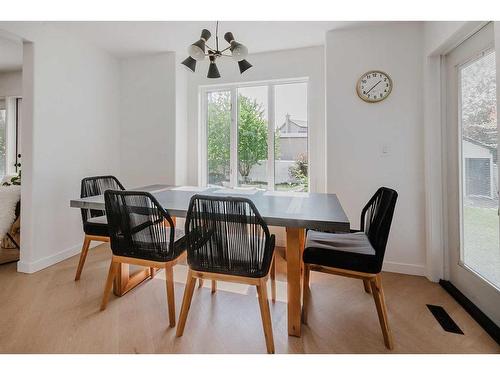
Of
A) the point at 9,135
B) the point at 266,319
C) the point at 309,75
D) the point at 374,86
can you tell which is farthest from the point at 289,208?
the point at 9,135

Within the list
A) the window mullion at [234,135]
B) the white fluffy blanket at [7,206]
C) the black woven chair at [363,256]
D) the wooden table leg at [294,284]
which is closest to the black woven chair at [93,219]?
the white fluffy blanket at [7,206]

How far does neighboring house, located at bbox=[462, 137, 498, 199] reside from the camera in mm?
1723

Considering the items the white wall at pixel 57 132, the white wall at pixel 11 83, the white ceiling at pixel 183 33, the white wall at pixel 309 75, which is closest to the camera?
the white wall at pixel 57 132

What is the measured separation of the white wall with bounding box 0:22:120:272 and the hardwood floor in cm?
47

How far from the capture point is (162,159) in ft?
10.9

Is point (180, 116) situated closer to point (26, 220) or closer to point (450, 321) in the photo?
point (26, 220)

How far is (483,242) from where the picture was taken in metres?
1.82

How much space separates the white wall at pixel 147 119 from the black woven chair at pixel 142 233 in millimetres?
1671

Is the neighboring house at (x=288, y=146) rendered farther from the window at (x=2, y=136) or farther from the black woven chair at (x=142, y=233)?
the window at (x=2, y=136)

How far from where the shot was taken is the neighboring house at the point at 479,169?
1723 millimetres

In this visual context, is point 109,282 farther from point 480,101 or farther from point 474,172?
point 480,101

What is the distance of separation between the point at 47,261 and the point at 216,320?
197 centimetres
